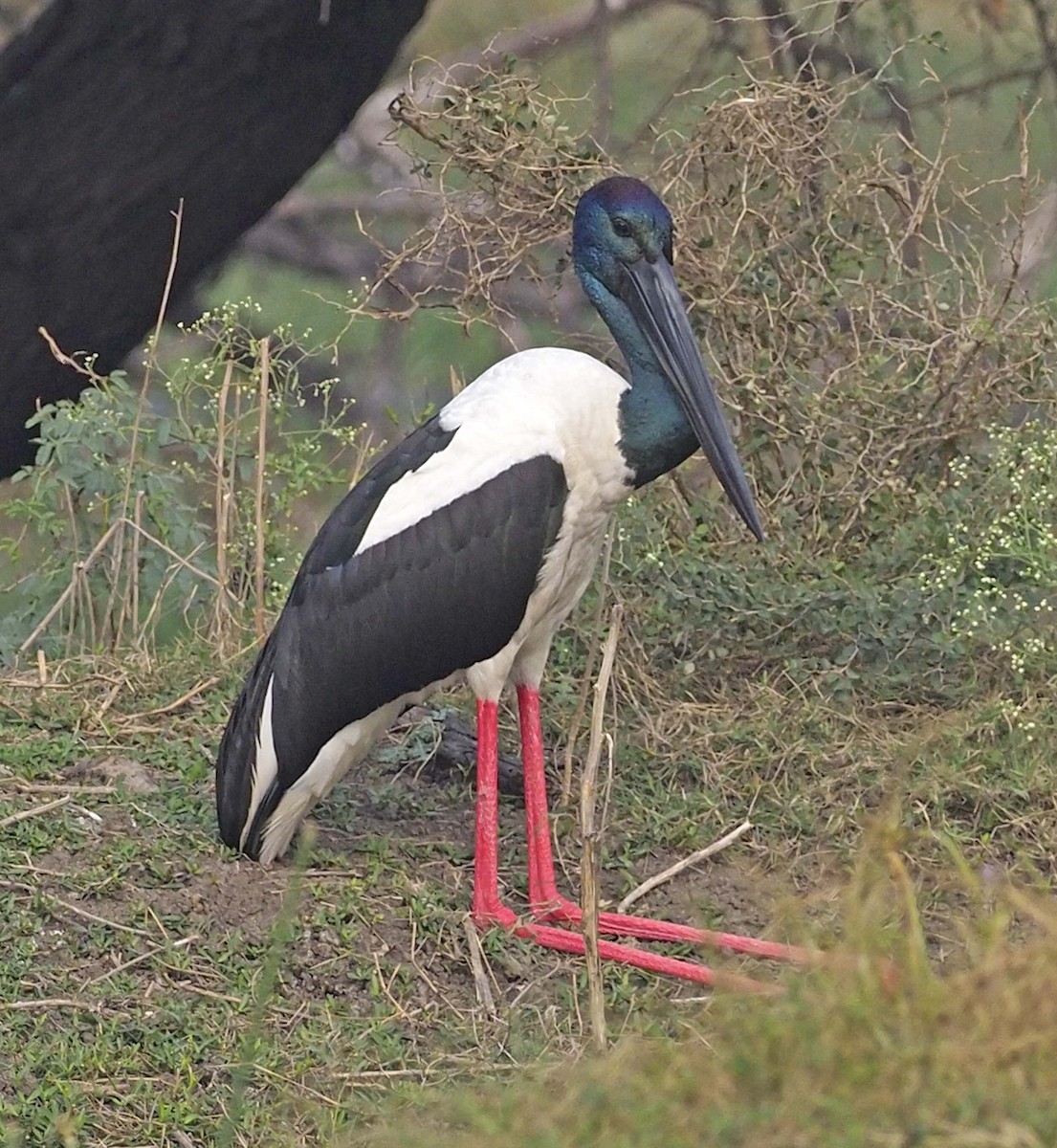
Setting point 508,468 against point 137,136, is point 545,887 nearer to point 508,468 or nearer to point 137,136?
point 508,468

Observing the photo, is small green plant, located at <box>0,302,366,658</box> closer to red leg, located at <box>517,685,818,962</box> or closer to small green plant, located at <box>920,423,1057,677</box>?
red leg, located at <box>517,685,818,962</box>

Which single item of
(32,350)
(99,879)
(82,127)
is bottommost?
(99,879)

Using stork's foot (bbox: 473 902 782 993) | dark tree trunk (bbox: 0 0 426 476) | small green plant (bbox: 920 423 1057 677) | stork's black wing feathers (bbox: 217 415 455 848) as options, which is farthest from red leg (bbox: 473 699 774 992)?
dark tree trunk (bbox: 0 0 426 476)

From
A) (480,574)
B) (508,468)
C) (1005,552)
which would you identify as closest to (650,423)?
(508,468)

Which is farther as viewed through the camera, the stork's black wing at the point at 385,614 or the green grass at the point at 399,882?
the stork's black wing at the point at 385,614

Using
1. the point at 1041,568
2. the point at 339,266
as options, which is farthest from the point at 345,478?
the point at 339,266

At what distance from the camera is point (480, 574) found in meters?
3.62

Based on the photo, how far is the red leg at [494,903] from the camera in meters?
3.52

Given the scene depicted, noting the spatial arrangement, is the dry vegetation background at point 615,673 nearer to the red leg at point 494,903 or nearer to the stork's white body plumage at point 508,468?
the red leg at point 494,903

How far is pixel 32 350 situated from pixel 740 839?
8.34 feet

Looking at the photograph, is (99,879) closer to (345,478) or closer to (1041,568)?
(345,478)

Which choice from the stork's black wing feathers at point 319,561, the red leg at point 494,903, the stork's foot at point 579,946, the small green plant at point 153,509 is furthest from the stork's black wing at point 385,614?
the small green plant at point 153,509

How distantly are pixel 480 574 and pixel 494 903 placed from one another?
0.57 metres

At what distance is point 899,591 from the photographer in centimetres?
425
